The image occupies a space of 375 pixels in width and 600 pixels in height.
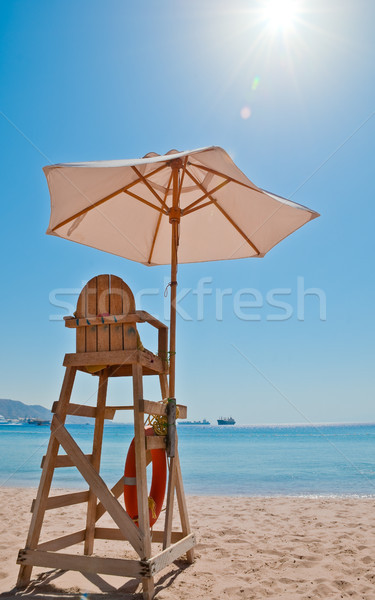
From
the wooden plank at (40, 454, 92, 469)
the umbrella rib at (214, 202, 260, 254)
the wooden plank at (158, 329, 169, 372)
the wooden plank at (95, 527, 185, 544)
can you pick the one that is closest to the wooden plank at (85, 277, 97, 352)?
the wooden plank at (158, 329, 169, 372)

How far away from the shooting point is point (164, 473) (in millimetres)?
3264

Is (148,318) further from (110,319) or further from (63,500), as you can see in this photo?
(63,500)

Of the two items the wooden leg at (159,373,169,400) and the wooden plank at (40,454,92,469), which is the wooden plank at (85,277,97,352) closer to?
the wooden leg at (159,373,169,400)

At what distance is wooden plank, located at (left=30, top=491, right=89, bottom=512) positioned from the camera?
10.2ft

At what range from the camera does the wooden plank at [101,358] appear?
3.02m

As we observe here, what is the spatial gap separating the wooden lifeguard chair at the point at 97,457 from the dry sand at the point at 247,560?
203 millimetres

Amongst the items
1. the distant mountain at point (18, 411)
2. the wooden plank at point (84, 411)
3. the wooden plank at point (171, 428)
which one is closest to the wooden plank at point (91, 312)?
the wooden plank at point (84, 411)

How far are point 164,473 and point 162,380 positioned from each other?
0.72 m

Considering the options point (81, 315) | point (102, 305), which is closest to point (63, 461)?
point (81, 315)

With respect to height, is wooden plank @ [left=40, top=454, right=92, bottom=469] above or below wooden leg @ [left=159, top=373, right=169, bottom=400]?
below

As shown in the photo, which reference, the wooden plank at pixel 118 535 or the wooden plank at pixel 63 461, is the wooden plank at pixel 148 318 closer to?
the wooden plank at pixel 63 461

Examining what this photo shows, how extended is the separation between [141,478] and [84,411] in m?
0.89

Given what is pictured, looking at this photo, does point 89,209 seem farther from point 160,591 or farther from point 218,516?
point 218,516

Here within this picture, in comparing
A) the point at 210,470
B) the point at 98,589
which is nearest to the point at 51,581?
the point at 98,589
